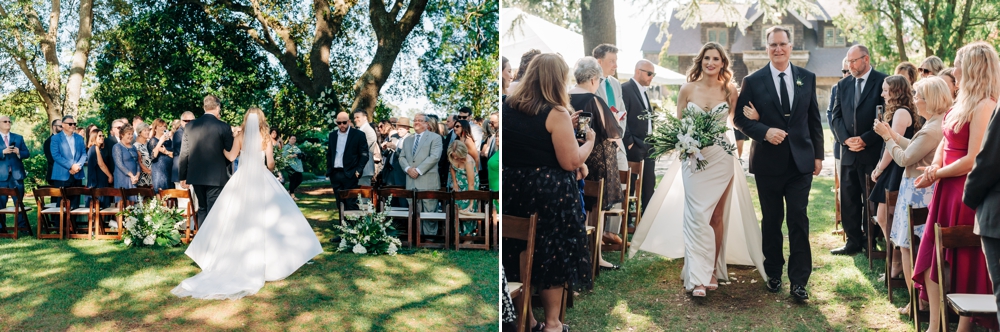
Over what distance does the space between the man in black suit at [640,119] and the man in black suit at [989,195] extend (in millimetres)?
4355

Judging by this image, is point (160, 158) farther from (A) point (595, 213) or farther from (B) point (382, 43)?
(A) point (595, 213)

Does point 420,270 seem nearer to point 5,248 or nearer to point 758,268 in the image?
point 758,268

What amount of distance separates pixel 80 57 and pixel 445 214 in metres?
9.34

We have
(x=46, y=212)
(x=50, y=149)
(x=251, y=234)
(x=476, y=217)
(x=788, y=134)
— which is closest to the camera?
(x=788, y=134)

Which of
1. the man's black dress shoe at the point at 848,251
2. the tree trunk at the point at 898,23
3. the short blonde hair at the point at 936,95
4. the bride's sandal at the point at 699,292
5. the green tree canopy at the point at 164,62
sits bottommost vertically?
the bride's sandal at the point at 699,292

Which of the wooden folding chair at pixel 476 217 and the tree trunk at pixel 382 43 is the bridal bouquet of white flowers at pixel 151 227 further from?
the tree trunk at pixel 382 43

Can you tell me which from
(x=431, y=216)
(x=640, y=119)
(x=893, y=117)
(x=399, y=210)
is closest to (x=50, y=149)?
(x=399, y=210)

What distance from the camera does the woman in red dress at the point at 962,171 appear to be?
3818 mm

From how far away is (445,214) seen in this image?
27.1ft

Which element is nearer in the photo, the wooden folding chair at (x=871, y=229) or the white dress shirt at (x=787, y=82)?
the white dress shirt at (x=787, y=82)

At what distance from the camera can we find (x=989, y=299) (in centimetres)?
368

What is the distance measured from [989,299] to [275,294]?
4793mm

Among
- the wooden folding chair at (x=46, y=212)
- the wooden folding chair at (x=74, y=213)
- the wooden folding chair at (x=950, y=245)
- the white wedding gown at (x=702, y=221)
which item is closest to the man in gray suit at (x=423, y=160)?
the white wedding gown at (x=702, y=221)

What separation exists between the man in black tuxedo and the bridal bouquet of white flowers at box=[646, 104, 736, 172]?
17cm
